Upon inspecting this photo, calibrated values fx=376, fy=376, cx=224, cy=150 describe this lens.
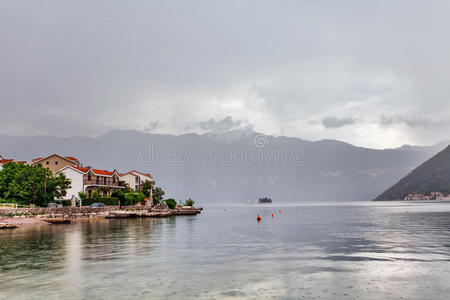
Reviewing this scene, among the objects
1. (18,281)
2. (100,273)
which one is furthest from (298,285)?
(18,281)

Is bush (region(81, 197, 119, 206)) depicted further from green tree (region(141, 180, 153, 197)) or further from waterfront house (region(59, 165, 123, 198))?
green tree (region(141, 180, 153, 197))

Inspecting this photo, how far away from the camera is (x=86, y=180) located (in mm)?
130000

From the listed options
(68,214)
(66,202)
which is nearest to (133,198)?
(66,202)

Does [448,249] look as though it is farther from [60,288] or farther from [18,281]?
[18,281]

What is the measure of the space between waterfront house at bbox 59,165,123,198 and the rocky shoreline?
13648mm

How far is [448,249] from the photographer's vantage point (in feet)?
133

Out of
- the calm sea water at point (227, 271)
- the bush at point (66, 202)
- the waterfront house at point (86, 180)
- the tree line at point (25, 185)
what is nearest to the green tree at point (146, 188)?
the waterfront house at point (86, 180)

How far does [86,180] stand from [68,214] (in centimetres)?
3242

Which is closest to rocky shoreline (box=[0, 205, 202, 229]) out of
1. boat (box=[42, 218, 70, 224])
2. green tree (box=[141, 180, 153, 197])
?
boat (box=[42, 218, 70, 224])

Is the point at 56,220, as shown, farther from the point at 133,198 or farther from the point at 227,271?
the point at 227,271

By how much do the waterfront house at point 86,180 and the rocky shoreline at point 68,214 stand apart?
13648mm

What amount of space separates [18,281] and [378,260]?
29139 mm

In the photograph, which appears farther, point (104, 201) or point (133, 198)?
point (133, 198)

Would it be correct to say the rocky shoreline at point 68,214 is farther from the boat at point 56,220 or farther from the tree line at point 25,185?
the tree line at point 25,185
